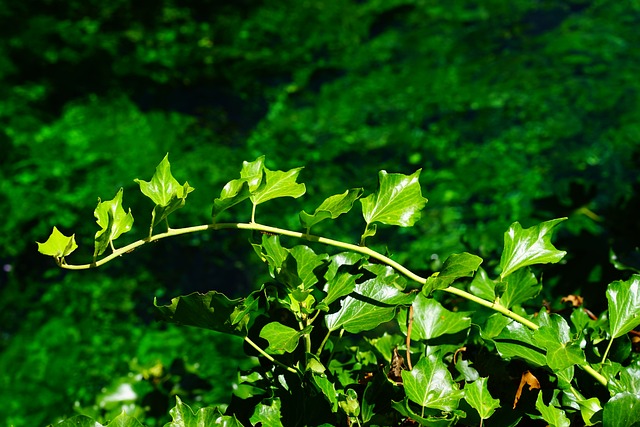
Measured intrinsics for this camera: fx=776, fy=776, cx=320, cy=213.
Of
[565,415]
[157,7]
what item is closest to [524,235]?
[565,415]

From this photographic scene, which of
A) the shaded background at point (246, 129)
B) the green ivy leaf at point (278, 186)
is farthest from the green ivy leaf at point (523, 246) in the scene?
the shaded background at point (246, 129)

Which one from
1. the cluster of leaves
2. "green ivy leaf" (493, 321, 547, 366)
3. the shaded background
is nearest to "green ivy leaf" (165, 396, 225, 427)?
the cluster of leaves

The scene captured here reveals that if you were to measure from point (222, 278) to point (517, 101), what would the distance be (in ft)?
5.71

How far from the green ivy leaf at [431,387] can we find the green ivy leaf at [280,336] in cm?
12

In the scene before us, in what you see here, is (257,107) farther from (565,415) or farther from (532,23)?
(565,415)

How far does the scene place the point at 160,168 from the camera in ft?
2.87

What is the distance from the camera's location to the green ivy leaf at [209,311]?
78cm

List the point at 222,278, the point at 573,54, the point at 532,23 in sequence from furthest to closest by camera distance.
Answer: the point at 532,23
the point at 573,54
the point at 222,278

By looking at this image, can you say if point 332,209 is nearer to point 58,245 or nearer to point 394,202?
point 394,202

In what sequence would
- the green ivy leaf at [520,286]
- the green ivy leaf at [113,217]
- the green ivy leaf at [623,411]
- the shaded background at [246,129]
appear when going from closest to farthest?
the green ivy leaf at [623,411] → the green ivy leaf at [113,217] → the green ivy leaf at [520,286] → the shaded background at [246,129]

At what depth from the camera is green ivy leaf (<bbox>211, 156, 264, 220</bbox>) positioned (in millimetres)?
829

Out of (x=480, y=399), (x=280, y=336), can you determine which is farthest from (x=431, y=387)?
(x=280, y=336)

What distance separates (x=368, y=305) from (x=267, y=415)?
6.4 inches

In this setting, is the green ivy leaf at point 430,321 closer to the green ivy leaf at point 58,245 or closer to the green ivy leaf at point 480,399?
A: the green ivy leaf at point 480,399
